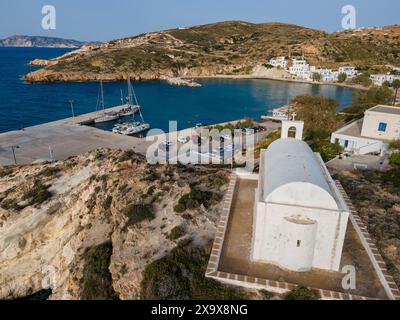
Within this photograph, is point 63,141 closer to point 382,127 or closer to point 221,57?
point 382,127

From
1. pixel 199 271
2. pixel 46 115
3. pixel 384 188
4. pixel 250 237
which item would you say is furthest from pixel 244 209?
pixel 46 115

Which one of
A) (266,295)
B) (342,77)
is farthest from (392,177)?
(342,77)

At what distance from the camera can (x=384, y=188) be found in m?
18.8

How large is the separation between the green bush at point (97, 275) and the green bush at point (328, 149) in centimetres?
1956

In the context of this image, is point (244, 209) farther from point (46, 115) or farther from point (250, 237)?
point (46, 115)

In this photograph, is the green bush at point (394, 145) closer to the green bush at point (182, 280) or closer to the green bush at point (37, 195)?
the green bush at point (182, 280)

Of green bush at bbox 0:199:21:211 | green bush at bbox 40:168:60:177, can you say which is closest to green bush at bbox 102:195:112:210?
green bush at bbox 0:199:21:211

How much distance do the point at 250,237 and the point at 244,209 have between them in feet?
7.01

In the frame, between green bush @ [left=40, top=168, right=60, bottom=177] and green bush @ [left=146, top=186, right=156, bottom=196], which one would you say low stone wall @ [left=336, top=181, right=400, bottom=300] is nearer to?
green bush @ [left=146, top=186, right=156, bottom=196]

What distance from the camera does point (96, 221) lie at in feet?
58.5

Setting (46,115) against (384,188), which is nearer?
(384,188)

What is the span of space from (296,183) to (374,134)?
919 inches

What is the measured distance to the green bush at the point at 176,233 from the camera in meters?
13.7
